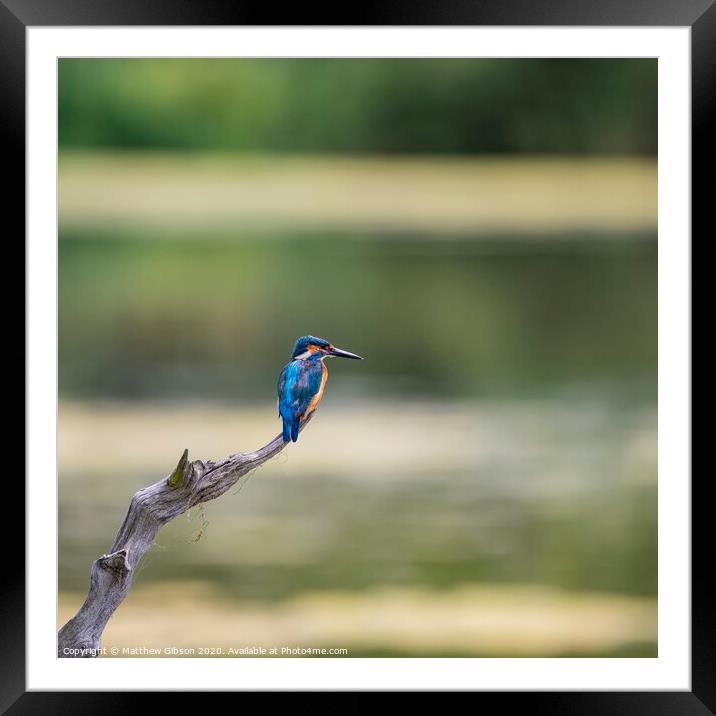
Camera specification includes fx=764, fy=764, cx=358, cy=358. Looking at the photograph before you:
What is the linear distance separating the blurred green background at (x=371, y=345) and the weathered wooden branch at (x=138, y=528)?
0.09m

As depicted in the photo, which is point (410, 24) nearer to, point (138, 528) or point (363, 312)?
point (363, 312)

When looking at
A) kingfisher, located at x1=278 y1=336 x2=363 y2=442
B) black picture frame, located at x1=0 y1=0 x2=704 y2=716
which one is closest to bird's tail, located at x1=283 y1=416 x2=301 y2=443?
kingfisher, located at x1=278 y1=336 x2=363 y2=442

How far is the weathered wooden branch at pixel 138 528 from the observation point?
1995 millimetres

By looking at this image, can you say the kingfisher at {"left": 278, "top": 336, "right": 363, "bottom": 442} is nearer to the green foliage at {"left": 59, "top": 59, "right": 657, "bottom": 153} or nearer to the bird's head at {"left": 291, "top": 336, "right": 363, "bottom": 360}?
the bird's head at {"left": 291, "top": 336, "right": 363, "bottom": 360}

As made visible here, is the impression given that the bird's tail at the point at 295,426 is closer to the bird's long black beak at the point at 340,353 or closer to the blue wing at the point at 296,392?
the blue wing at the point at 296,392

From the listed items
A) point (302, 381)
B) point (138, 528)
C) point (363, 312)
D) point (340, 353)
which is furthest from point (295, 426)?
point (138, 528)

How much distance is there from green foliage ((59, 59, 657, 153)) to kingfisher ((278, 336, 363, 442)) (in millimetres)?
572

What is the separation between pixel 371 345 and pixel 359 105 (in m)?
0.69

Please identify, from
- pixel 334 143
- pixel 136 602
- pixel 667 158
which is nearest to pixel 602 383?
pixel 667 158

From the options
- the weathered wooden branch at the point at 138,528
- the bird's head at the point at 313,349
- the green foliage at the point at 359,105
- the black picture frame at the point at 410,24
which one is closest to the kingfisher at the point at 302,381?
the bird's head at the point at 313,349

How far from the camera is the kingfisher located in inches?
84.7

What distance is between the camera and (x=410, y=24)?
78.7 inches

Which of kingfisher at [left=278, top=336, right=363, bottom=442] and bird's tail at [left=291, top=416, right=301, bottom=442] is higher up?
kingfisher at [left=278, top=336, right=363, bottom=442]

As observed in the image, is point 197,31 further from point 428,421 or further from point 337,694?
point 337,694
